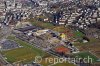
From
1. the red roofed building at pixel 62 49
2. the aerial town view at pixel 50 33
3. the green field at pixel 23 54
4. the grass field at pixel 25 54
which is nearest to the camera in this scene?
the grass field at pixel 25 54

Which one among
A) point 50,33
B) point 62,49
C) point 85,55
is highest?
point 50,33

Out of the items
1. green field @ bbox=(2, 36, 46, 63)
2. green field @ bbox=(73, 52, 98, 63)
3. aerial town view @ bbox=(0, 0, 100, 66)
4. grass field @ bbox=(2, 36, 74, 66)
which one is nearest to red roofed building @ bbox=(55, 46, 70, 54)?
aerial town view @ bbox=(0, 0, 100, 66)

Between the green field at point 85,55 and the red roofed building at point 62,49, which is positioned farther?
the red roofed building at point 62,49

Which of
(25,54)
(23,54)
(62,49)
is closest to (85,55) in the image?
(62,49)

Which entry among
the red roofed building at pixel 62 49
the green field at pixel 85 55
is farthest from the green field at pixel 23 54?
the green field at pixel 85 55

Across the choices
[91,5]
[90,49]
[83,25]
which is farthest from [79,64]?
[91,5]

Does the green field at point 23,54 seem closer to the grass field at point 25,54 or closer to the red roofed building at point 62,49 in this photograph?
the grass field at point 25,54

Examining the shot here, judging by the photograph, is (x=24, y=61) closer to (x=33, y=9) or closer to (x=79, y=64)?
(x=79, y=64)

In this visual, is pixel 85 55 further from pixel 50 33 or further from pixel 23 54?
pixel 50 33
